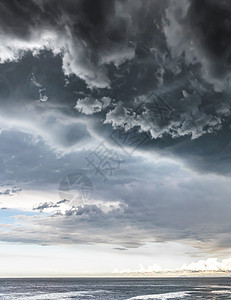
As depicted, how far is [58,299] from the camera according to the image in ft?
350

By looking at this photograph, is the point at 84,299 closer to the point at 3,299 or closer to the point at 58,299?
the point at 58,299

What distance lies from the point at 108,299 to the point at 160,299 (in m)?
20.2

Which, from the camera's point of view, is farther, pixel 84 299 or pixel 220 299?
pixel 84 299

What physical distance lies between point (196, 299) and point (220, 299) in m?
8.22

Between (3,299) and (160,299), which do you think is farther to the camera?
(3,299)

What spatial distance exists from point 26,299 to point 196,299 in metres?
63.5

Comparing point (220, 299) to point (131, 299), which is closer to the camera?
A: point (220, 299)

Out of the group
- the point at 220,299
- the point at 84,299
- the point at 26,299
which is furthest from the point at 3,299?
the point at 220,299

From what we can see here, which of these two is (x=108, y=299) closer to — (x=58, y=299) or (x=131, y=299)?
(x=131, y=299)

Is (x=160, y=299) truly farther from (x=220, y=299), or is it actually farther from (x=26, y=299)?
(x=26, y=299)

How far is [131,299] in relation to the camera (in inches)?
4259

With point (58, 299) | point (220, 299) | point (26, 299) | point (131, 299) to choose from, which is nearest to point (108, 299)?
point (131, 299)

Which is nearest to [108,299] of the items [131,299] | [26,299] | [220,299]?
[131,299]

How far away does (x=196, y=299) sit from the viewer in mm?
100750
